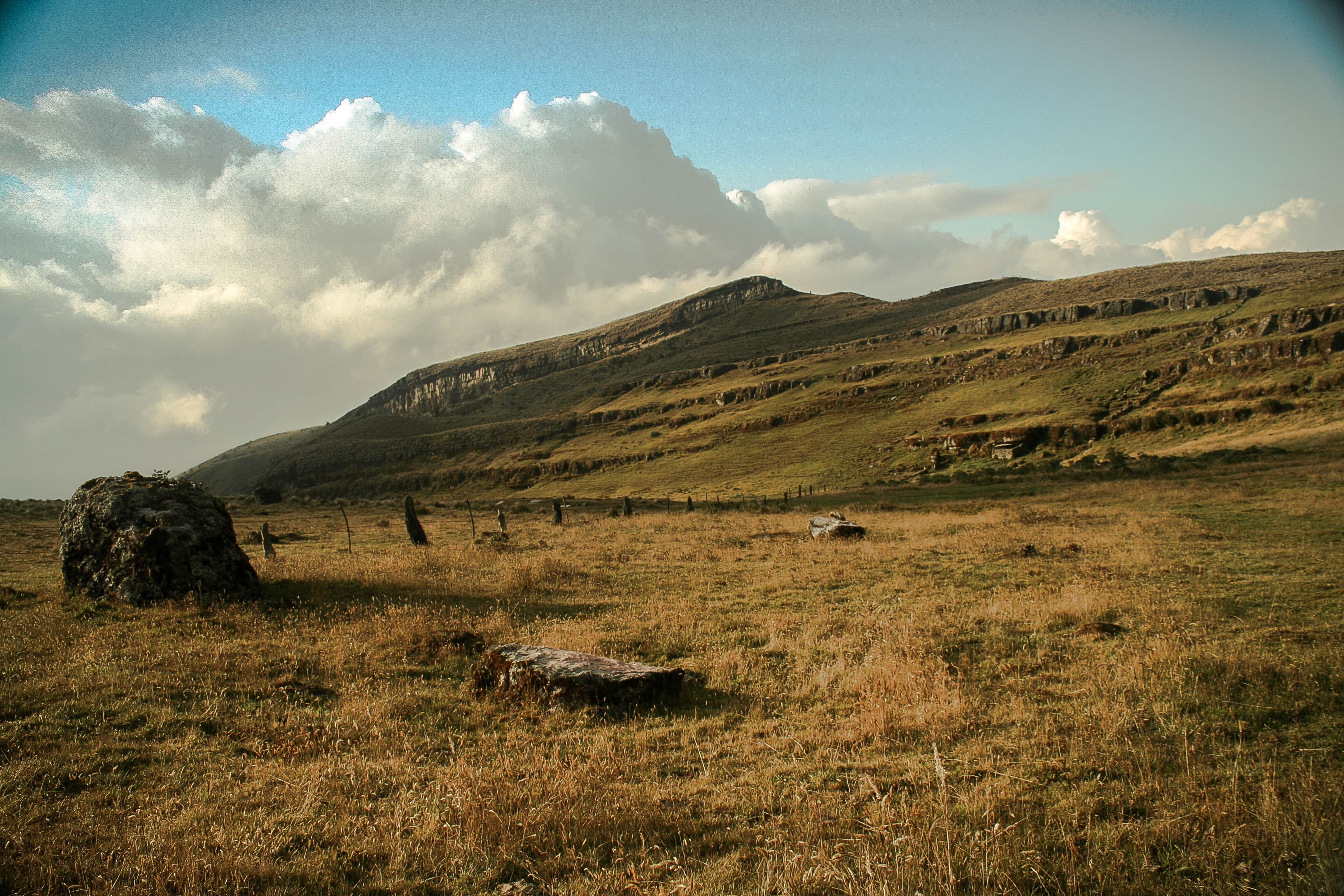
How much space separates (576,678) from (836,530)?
579 inches

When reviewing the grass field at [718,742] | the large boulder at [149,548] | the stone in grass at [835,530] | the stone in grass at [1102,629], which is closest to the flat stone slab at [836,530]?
the stone in grass at [835,530]

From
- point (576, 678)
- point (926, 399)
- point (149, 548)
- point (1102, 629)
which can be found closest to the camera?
point (576, 678)

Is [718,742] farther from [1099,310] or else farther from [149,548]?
[1099,310]

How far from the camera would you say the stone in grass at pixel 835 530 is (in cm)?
2016

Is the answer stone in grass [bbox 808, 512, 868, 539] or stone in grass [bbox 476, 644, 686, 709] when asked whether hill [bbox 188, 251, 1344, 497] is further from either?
stone in grass [bbox 476, 644, 686, 709]

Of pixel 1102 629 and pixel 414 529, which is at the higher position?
pixel 414 529

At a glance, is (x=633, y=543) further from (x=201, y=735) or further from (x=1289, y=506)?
(x=1289, y=506)

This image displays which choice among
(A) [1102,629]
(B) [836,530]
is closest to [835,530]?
(B) [836,530]

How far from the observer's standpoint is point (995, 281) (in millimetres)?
167375

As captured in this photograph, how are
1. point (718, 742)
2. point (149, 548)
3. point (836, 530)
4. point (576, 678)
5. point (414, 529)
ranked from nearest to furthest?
point (718, 742)
point (576, 678)
point (149, 548)
point (836, 530)
point (414, 529)

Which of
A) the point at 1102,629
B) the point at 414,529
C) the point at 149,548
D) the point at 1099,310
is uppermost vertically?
the point at 1099,310

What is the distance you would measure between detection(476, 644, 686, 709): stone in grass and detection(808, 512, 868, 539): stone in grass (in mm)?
13399

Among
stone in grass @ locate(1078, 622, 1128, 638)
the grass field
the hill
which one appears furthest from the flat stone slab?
the hill

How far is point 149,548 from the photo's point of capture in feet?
38.2
